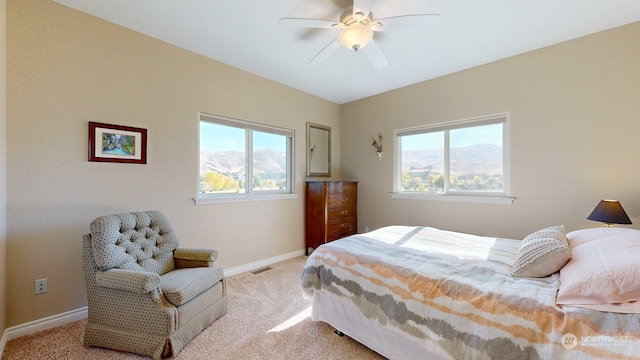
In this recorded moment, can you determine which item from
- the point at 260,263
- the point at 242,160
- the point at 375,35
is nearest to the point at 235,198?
the point at 242,160

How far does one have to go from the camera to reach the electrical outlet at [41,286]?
2.02 meters

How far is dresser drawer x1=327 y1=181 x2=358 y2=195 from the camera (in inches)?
150

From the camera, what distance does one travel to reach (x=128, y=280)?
5.40 feet

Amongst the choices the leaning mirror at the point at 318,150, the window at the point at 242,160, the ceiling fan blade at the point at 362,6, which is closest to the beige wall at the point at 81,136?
the window at the point at 242,160

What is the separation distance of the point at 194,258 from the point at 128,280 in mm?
585

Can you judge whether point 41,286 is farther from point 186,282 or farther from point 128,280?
point 186,282

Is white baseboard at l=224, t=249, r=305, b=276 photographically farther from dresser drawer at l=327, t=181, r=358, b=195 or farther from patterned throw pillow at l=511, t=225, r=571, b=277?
patterned throw pillow at l=511, t=225, r=571, b=277

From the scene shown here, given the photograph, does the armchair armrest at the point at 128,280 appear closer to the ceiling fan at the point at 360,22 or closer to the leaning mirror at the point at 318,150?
the ceiling fan at the point at 360,22

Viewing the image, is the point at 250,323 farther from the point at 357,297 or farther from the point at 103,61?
the point at 103,61

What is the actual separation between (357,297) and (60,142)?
2646mm

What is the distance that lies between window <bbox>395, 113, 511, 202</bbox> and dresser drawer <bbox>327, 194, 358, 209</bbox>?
720 mm

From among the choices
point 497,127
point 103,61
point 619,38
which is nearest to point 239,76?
point 103,61

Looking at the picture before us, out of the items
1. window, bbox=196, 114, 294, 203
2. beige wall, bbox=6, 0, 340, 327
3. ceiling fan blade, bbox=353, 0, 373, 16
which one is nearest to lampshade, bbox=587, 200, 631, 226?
ceiling fan blade, bbox=353, 0, 373, 16

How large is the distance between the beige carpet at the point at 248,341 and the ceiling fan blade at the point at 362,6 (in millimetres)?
2397
